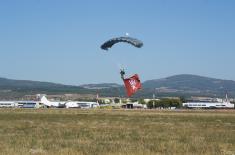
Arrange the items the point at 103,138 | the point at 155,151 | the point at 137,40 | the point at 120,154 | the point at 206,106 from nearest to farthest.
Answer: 1. the point at 120,154
2. the point at 155,151
3. the point at 103,138
4. the point at 137,40
5. the point at 206,106

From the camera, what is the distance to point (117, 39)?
46.1 m

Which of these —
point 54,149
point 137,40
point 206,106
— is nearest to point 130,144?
point 54,149

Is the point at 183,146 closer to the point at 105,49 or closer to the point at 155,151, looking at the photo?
the point at 155,151

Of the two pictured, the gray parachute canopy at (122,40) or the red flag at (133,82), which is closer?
the gray parachute canopy at (122,40)

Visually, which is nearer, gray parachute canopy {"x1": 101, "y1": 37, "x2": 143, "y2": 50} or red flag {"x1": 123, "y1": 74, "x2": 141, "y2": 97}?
gray parachute canopy {"x1": 101, "y1": 37, "x2": 143, "y2": 50}

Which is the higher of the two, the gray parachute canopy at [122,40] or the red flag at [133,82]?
the gray parachute canopy at [122,40]

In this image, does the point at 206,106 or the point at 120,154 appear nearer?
the point at 120,154

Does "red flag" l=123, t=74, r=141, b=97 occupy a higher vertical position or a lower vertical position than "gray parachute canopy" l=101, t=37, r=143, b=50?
lower

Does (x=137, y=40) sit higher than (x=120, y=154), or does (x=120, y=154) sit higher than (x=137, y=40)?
(x=137, y=40)

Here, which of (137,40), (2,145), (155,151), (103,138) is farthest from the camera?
(137,40)

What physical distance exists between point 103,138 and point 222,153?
882 centimetres

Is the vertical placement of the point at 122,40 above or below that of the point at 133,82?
above

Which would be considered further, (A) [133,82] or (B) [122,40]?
(A) [133,82]

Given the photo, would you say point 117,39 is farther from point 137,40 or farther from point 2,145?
point 2,145
